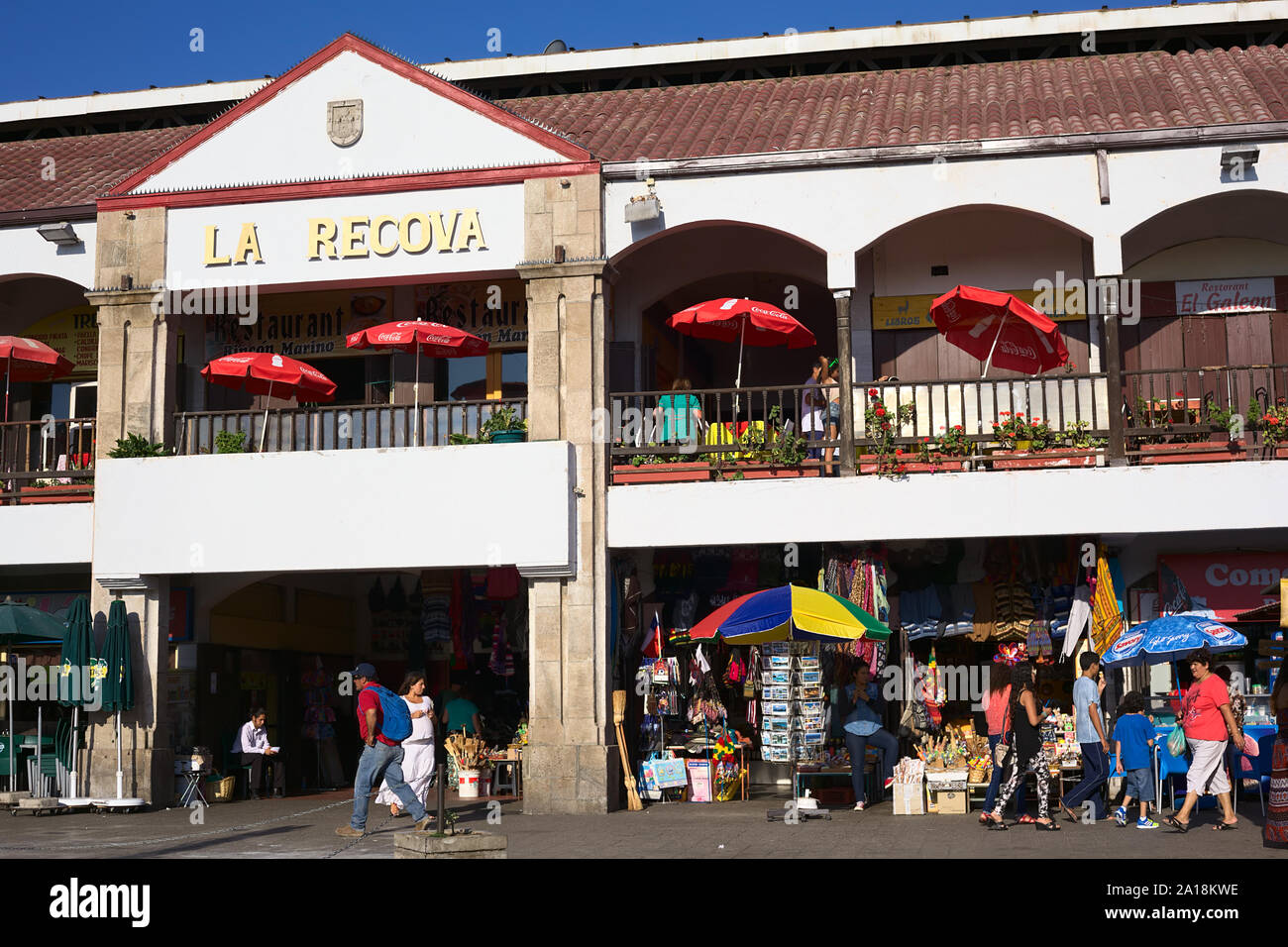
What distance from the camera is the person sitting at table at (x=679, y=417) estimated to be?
19.1 meters

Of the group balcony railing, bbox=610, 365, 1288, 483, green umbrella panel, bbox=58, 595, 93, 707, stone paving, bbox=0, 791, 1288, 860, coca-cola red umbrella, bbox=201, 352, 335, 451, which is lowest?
stone paving, bbox=0, 791, 1288, 860

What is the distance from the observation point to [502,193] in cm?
1914

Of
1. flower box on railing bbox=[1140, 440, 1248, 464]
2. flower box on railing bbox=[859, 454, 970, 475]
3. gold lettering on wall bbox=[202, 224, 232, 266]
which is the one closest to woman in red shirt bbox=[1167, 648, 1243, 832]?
flower box on railing bbox=[1140, 440, 1248, 464]

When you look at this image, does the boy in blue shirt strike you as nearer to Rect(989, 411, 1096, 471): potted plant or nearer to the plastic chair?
the plastic chair

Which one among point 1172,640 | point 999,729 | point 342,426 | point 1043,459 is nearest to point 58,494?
point 342,426

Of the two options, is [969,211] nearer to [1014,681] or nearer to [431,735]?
[1014,681]

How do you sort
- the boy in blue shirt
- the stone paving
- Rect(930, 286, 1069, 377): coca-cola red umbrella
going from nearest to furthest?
the stone paving < the boy in blue shirt < Rect(930, 286, 1069, 377): coca-cola red umbrella

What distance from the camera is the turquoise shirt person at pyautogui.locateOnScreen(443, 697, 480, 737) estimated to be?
20.1 m

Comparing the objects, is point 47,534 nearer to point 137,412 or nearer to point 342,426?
point 137,412

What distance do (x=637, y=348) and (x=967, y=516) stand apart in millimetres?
5375

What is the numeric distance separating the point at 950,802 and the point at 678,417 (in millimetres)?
5992

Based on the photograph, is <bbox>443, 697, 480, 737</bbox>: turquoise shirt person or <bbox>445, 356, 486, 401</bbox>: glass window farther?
<bbox>445, 356, 486, 401</bbox>: glass window

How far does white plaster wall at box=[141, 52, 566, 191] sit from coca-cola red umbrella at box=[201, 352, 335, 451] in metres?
2.47

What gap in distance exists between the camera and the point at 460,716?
795 inches
